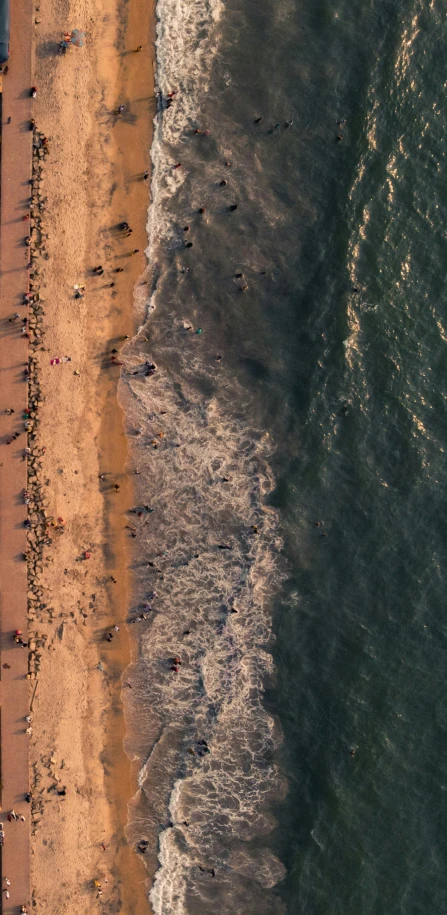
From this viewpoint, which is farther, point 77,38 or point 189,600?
point 189,600

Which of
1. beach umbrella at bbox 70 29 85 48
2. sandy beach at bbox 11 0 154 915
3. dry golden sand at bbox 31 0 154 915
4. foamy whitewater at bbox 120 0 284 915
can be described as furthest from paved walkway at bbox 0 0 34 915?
foamy whitewater at bbox 120 0 284 915

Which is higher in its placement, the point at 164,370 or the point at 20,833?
the point at 164,370

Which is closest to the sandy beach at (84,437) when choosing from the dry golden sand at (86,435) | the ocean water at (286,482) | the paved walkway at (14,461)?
the dry golden sand at (86,435)

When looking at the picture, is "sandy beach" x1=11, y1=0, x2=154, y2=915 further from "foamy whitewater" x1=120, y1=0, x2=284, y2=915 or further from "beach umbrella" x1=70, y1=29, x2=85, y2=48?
"foamy whitewater" x1=120, y1=0, x2=284, y2=915

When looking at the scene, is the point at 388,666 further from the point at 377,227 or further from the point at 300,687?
the point at 377,227

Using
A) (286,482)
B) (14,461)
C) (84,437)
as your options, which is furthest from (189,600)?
(14,461)

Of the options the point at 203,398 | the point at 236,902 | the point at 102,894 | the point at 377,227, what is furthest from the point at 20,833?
the point at 377,227

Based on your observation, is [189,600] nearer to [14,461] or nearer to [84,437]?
[84,437]
